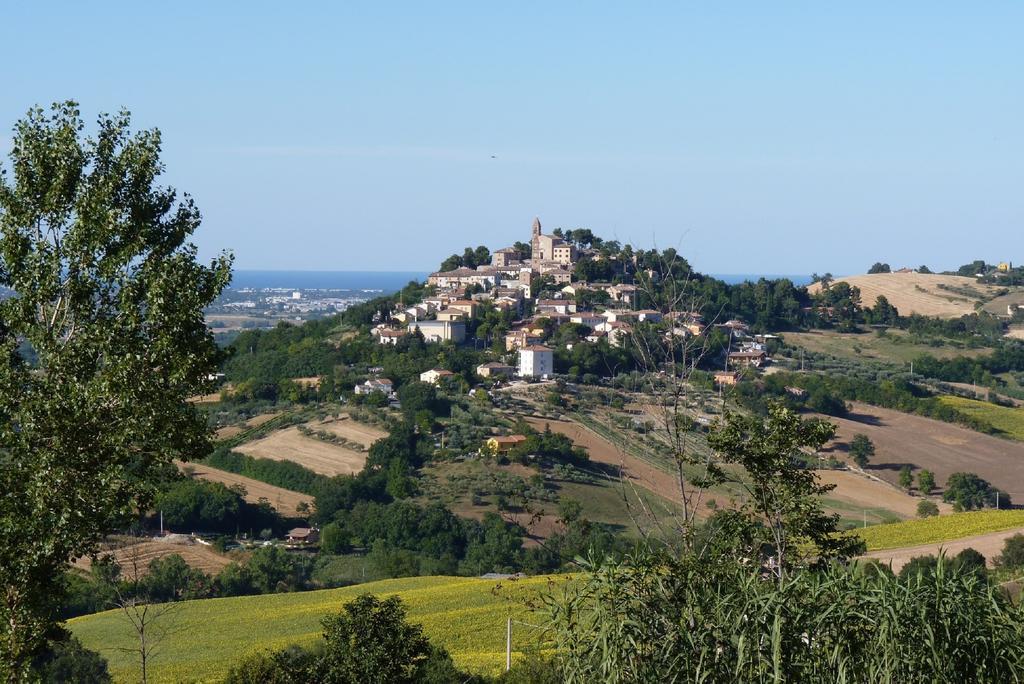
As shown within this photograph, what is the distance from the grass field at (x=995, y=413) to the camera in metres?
59.1

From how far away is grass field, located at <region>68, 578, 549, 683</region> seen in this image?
1970 centimetres

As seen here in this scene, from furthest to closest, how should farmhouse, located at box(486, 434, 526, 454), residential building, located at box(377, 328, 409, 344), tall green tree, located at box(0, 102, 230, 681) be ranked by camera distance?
residential building, located at box(377, 328, 409, 344)
farmhouse, located at box(486, 434, 526, 454)
tall green tree, located at box(0, 102, 230, 681)

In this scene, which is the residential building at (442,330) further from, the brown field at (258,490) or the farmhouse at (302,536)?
the farmhouse at (302,536)

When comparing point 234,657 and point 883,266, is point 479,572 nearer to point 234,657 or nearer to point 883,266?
point 234,657

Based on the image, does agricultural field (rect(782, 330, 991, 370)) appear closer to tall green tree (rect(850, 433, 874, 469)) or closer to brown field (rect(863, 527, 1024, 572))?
tall green tree (rect(850, 433, 874, 469))

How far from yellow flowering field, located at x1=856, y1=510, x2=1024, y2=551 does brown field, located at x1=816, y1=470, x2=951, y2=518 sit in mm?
10089

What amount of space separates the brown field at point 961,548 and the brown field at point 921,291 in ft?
221

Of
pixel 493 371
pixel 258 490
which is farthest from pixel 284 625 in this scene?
pixel 493 371

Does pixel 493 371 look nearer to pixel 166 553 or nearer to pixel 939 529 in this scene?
pixel 166 553

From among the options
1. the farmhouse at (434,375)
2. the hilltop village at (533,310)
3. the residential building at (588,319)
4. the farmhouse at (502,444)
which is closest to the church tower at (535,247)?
the hilltop village at (533,310)

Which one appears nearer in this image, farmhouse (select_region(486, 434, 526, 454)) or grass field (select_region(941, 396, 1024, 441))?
farmhouse (select_region(486, 434, 526, 454))

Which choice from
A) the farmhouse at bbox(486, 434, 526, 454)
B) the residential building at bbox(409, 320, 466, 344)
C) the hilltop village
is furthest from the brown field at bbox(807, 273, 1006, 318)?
the farmhouse at bbox(486, 434, 526, 454)

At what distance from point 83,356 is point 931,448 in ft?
173

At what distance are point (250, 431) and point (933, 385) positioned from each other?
137 feet
